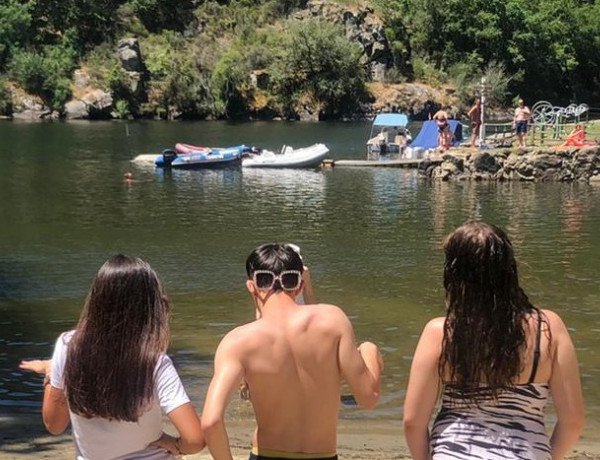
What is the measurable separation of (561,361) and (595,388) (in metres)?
6.64

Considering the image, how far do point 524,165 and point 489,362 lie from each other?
27.4 m

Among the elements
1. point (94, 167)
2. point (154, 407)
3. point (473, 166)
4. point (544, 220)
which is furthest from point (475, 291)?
point (94, 167)

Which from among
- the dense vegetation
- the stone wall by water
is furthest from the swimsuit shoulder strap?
the dense vegetation

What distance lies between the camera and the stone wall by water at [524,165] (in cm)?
2909

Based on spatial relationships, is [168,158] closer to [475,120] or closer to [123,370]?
[475,120]

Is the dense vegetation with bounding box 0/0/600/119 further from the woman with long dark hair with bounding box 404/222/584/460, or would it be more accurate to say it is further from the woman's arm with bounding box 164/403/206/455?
the woman with long dark hair with bounding box 404/222/584/460

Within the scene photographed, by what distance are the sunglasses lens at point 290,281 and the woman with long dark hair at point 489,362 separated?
59 cm

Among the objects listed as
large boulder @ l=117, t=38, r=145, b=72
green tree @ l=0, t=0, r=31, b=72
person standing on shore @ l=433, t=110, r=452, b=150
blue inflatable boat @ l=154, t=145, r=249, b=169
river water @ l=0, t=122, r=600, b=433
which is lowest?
river water @ l=0, t=122, r=600, b=433

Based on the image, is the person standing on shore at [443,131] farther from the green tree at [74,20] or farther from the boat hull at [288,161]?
the green tree at [74,20]

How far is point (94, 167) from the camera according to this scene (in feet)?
108

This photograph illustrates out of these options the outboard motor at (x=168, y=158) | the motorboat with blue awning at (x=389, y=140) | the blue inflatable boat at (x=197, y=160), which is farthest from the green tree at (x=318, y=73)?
the outboard motor at (x=168, y=158)

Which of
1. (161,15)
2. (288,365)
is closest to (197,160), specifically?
(288,365)

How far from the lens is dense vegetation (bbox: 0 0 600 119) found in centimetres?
6538

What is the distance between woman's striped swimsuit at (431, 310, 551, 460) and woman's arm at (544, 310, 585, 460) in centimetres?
5
